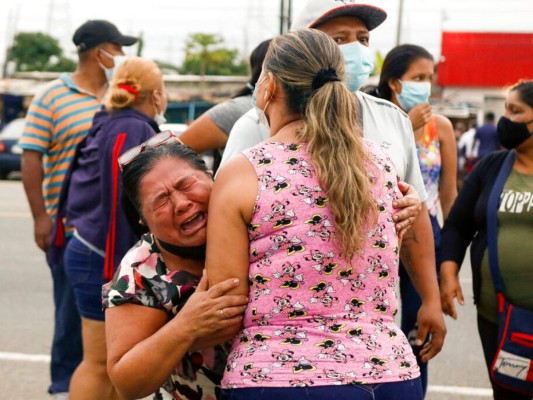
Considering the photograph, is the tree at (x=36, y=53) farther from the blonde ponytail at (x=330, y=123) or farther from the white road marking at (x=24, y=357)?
the blonde ponytail at (x=330, y=123)

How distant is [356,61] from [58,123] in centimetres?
230

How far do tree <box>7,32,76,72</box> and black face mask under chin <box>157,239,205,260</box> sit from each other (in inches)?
2331

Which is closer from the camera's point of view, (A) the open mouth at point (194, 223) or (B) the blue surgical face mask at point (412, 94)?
(A) the open mouth at point (194, 223)

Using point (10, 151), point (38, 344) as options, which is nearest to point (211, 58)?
point (10, 151)

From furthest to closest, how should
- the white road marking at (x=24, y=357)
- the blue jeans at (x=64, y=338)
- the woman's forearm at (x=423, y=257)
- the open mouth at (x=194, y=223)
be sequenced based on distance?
the white road marking at (x=24, y=357), the blue jeans at (x=64, y=338), the woman's forearm at (x=423, y=257), the open mouth at (x=194, y=223)

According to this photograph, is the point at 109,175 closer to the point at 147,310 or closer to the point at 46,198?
the point at 46,198

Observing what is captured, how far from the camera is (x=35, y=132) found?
187 inches

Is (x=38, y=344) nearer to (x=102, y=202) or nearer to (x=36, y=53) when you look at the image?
(x=102, y=202)

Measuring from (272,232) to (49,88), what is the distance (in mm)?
3089

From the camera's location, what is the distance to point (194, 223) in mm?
2320

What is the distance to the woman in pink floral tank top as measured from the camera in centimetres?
206

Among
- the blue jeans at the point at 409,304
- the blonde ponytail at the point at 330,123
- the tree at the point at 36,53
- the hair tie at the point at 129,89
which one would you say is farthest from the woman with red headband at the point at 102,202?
the tree at the point at 36,53

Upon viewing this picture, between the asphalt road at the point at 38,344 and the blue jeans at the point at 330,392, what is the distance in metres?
3.35

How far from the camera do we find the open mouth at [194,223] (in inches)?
90.8
